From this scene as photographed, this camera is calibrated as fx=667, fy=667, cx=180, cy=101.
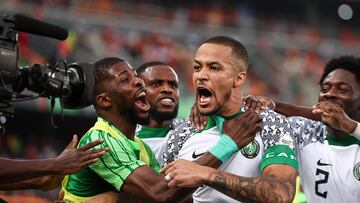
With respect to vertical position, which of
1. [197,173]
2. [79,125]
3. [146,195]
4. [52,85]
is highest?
[52,85]

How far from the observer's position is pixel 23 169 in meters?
3.43

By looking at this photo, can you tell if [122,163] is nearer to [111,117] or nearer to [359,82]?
[111,117]

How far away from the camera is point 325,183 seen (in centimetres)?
427

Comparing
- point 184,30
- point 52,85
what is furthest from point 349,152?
point 184,30

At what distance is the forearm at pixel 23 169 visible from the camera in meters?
3.40

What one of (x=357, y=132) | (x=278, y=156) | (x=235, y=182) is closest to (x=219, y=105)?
(x=278, y=156)

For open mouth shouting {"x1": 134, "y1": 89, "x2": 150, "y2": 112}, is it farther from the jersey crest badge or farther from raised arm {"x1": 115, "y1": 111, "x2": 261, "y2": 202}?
the jersey crest badge

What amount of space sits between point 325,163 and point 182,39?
955 cm

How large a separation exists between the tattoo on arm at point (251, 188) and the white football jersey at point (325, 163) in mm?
988

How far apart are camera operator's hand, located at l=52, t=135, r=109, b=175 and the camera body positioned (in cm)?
23

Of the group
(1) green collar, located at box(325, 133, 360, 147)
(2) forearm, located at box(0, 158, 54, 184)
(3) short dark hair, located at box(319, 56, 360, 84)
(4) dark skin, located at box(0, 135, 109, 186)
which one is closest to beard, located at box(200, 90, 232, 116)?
(4) dark skin, located at box(0, 135, 109, 186)

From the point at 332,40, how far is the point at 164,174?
12.6 metres

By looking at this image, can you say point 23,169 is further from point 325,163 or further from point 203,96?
point 325,163

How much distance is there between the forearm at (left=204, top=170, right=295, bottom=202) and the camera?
3277 mm
